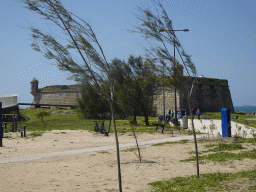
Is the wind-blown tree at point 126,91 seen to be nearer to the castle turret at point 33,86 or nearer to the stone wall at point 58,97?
the stone wall at point 58,97

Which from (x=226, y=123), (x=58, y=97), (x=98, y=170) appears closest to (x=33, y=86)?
(x=58, y=97)

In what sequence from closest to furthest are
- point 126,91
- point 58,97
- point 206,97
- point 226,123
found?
1. point 226,123
2. point 126,91
3. point 206,97
4. point 58,97

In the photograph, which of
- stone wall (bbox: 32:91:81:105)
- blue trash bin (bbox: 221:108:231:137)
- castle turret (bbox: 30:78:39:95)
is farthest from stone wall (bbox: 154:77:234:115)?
castle turret (bbox: 30:78:39:95)

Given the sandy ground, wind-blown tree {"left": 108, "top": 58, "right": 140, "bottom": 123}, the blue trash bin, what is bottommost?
the sandy ground

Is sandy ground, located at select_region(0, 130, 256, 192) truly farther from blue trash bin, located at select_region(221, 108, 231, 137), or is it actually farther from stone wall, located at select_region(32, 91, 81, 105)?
stone wall, located at select_region(32, 91, 81, 105)

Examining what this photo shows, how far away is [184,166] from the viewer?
7.69 metres

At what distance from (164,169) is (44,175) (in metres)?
3.00

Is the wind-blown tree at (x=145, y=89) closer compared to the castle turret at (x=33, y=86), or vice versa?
the wind-blown tree at (x=145, y=89)

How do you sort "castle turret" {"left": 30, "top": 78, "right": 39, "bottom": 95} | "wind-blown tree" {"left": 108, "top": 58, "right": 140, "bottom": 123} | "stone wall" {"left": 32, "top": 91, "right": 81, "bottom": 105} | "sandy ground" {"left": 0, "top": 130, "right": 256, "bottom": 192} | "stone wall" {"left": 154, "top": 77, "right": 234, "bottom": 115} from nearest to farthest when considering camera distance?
"sandy ground" {"left": 0, "top": 130, "right": 256, "bottom": 192} < "wind-blown tree" {"left": 108, "top": 58, "right": 140, "bottom": 123} < "stone wall" {"left": 154, "top": 77, "right": 234, "bottom": 115} < "stone wall" {"left": 32, "top": 91, "right": 81, "bottom": 105} < "castle turret" {"left": 30, "top": 78, "right": 39, "bottom": 95}

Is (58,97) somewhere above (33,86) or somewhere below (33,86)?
below

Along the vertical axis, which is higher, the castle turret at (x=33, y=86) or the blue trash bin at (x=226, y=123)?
the castle turret at (x=33, y=86)

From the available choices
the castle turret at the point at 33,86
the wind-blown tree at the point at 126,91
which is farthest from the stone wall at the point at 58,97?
the wind-blown tree at the point at 126,91

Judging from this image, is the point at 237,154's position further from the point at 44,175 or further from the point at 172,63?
the point at 44,175

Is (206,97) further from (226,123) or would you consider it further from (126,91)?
(226,123)
